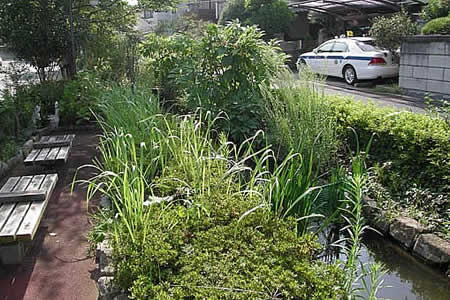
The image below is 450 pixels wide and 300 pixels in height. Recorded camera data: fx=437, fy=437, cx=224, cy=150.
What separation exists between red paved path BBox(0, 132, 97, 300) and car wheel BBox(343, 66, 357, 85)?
9036mm

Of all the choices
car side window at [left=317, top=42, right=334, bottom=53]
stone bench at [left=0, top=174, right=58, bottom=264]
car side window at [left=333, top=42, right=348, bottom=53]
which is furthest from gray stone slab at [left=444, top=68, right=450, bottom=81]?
stone bench at [left=0, top=174, right=58, bottom=264]

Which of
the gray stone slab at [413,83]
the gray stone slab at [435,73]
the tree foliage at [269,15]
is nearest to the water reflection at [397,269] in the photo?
the gray stone slab at [435,73]

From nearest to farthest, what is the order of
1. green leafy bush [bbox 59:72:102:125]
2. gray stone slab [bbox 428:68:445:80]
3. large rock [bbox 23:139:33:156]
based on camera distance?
large rock [bbox 23:139:33:156] → green leafy bush [bbox 59:72:102:125] → gray stone slab [bbox 428:68:445:80]

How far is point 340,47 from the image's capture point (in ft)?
39.5

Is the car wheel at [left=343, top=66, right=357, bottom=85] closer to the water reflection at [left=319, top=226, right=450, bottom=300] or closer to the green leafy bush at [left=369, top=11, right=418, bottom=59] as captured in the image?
the green leafy bush at [left=369, top=11, right=418, bottom=59]

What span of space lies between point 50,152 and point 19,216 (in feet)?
6.16

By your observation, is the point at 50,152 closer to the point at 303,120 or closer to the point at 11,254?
the point at 11,254

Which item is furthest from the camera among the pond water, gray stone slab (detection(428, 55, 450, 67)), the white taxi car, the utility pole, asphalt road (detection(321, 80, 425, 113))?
the white taxi car

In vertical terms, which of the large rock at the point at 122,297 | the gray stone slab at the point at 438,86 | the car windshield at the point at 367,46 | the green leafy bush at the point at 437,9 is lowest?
the large rock at the point at 122,297

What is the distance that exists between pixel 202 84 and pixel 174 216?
2961 mm

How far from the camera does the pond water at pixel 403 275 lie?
9.74ft

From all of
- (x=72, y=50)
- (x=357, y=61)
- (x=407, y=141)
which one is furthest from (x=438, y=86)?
(x=72, y=50)

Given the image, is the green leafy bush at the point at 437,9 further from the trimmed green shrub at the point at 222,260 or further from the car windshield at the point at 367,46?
the trimmed green shrub at the point at 222,260

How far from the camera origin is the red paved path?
8.99 ft
